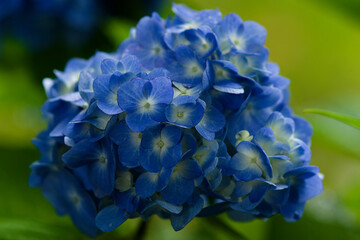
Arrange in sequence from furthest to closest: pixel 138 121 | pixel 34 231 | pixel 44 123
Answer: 1. pixel 44 123
2. pixel 34 231
3. pixel 138 121

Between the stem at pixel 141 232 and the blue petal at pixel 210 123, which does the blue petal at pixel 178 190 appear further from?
the stem at pixel 141 232

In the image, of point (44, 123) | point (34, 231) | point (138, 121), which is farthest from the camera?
point (44, 123)

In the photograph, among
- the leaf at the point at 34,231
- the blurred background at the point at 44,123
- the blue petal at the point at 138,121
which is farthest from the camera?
the blurred background at the point at 44,123

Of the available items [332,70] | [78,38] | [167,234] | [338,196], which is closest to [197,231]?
[167,234]

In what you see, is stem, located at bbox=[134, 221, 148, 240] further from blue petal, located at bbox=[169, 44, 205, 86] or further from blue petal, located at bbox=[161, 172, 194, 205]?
blue petal, located at bbox=[169, 44, 205, 86]

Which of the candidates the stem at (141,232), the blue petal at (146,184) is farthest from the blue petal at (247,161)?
the stem at (141,232)

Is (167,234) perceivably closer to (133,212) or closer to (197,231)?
(197,231)

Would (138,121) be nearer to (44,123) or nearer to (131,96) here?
(131,96)

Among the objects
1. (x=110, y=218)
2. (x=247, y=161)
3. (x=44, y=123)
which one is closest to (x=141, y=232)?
(x=110, y=218)
